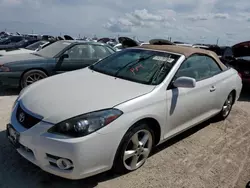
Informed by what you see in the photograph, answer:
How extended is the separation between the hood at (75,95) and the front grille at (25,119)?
0.07m

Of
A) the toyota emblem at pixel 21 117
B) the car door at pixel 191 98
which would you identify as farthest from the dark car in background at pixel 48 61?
the car door at pixel 191 98

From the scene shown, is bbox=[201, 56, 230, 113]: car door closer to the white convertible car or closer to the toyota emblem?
the white convertible car

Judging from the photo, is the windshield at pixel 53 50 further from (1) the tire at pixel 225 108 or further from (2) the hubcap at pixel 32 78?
(1) the tire at pixel 225 108

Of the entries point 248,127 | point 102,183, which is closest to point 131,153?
point 102,183

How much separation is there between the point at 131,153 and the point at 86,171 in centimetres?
60

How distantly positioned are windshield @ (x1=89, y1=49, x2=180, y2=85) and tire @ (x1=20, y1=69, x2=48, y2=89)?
253 centimetres

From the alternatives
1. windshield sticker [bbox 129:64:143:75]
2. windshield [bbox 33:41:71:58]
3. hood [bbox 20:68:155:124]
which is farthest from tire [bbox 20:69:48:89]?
windshield sticker [bbox 129:64:143:75]

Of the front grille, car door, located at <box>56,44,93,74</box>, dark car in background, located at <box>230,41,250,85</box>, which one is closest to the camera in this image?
the front grille

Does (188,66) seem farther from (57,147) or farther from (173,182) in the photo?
(57,147)

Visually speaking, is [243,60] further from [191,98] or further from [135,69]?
[135,69]

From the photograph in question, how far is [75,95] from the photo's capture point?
2705mm

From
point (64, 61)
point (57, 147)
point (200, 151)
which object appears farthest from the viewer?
point (64, 61)

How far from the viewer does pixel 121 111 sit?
247cm

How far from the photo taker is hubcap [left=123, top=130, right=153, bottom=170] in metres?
2.71
